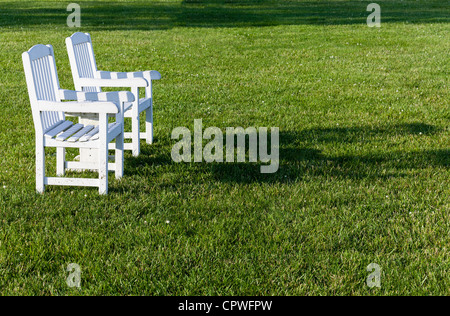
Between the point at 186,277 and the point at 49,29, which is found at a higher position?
the point at 49,29

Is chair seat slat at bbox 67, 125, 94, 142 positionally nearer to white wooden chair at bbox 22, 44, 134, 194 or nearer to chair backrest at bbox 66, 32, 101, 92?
white wooden chair at bbox 22, 44, 134, 194

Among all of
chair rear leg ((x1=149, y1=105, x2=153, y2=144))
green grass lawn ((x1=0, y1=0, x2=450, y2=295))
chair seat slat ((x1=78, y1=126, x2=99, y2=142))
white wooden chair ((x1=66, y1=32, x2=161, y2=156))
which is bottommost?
green grass lawn ((x1=0, y1=0, x2=450, y2=295))

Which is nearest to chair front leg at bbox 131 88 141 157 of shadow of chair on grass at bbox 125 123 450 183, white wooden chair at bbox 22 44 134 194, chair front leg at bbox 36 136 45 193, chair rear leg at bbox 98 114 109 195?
shadow of chair on grass at bbox 125 123 450 183

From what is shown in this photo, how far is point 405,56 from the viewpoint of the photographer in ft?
40.4

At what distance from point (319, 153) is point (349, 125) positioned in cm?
130

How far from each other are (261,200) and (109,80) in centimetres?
229

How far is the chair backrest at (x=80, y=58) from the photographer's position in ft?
18.2

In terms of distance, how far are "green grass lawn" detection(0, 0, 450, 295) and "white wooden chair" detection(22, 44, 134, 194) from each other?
0.58 feet

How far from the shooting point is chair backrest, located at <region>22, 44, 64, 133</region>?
4547 millimetres

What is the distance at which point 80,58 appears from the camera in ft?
19.0

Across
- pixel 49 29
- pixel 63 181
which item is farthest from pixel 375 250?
pixel 49 29

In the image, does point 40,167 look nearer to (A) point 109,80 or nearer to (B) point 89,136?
(B) point 89,136

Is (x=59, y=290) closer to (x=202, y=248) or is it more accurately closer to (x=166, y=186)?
(x=202, y=248)

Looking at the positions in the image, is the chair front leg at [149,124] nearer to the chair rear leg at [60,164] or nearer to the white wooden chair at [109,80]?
the white wooden chair at [109,80]
